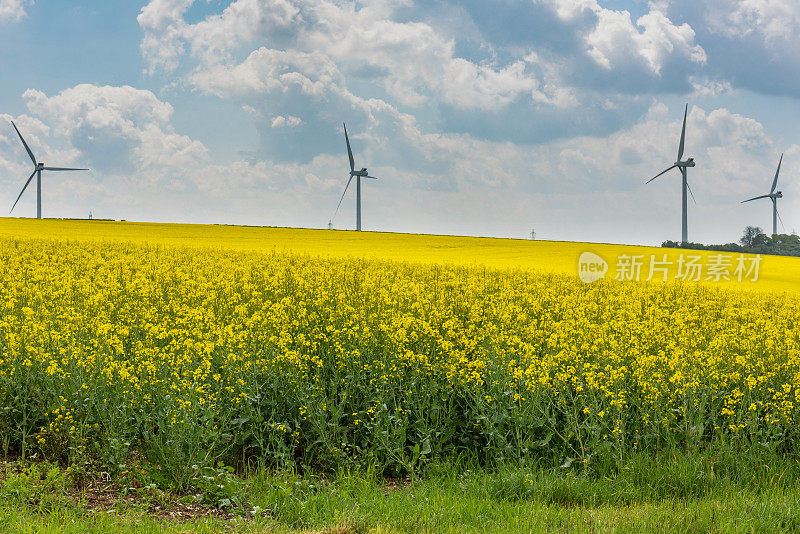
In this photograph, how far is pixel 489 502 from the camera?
5863 millimetres

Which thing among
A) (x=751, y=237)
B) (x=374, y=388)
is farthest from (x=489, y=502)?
(x=751, y=237)

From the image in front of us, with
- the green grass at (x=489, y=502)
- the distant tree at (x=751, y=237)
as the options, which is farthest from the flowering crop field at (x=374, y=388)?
the distant tree at (x=751, y=237)

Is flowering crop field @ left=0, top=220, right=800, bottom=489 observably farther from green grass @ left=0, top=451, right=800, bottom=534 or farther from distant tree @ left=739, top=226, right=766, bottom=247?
distant tree @ left=739, top=226, right=766, bottom=247

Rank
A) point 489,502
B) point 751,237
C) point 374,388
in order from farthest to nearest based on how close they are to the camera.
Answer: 1. point 751,237
2. point 374,388
3. point 489,502

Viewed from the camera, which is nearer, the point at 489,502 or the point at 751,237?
the point at 489,502

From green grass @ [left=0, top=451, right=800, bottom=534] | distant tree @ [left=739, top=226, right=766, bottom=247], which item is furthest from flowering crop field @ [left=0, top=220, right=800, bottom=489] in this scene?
distant tree @ [left=739, top=226, right=766, bottom=247]

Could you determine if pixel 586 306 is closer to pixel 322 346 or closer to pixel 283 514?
pixel 322 346

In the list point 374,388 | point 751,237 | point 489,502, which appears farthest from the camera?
point 751,237

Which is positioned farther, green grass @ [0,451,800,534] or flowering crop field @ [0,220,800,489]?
flowering crop field @ [0,220,800,489]

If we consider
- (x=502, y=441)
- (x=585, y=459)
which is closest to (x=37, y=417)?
(x=502, y=441)

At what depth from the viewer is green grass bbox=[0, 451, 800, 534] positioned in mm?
5387

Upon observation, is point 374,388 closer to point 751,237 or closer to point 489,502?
point 489,502

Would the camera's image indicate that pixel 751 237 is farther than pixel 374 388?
Yes

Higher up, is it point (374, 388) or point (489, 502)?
point (374, 388)
